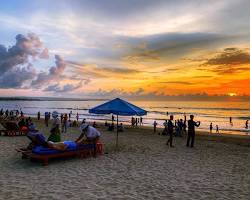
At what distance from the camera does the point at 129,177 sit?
9.68 meters

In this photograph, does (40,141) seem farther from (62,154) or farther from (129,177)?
(129,177)

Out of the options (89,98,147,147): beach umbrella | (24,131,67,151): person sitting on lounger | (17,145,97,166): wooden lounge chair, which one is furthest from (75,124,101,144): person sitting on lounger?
(89,98,147,147): beach umbrella

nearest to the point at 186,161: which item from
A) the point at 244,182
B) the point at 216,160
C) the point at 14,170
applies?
the point at 216,160

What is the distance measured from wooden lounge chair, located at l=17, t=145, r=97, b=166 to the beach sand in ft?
0.77

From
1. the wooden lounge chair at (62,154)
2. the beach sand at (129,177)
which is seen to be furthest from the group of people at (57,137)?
the beach sand at (129,177)

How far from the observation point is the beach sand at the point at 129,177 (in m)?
7.92

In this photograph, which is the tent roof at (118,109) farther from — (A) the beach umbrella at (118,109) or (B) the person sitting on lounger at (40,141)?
(B) the person sitting on lounger at (40,141)

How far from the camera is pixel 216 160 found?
43.0 feet

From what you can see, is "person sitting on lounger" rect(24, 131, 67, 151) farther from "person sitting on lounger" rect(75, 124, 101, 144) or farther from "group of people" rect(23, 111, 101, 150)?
"person sitting on lounger" rect(75, 124, 101, 144)

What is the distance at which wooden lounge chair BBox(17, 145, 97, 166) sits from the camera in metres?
11.2

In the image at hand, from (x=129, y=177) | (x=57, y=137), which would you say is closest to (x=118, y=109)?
(x=57, y=137)

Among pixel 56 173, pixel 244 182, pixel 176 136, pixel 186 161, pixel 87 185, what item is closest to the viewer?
pixel 87 185

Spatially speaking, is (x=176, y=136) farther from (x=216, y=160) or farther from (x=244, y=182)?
(x=244, y=182)

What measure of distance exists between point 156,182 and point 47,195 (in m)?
3.26
